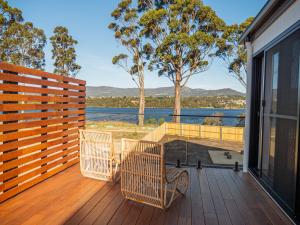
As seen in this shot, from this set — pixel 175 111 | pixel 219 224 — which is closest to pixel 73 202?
pixel 219 224

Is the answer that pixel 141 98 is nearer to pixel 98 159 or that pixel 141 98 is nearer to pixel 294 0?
pixel 98 159

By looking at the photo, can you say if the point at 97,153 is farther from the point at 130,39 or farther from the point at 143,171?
the point at 130,39

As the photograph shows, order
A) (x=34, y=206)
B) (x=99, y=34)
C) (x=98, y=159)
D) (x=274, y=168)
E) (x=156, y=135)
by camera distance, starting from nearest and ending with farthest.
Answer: (x=34, y=206), (x=274, y=168), (x=98, y=159), (x=156, y=135), (x=99, y=34)

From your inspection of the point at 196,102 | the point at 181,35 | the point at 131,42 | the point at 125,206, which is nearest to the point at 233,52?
the point at 181,35

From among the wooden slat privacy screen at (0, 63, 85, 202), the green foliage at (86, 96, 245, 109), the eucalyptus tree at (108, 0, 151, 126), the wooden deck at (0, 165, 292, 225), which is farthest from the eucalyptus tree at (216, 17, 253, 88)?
the wooden deck at (0, 165, 292, 225)

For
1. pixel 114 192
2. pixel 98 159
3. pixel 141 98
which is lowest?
pixel 114 192

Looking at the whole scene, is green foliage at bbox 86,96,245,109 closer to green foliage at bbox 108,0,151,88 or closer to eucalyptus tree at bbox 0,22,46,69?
green foliage at bbox 108,0,151,88

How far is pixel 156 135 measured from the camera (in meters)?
6.01

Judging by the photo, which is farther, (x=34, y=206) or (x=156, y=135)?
(x=156, y=135)

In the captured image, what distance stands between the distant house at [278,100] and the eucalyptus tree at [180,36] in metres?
8.27

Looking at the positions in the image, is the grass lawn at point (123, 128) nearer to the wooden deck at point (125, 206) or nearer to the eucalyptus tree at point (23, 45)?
the wooden deck at point (125, 206)

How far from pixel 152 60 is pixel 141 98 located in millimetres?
2565

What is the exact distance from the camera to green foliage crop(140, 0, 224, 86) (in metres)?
11.9

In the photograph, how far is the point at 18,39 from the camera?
1264cm
